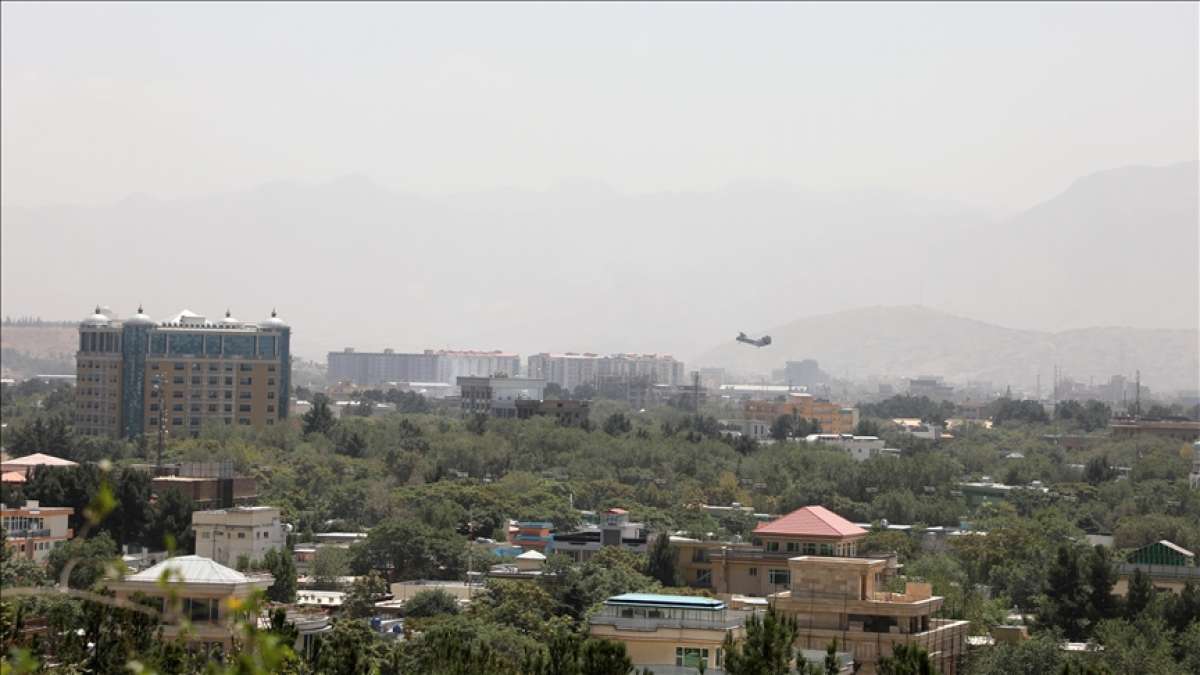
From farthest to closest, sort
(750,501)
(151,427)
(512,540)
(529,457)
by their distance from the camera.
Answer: (151,427)
(529,457)
(750,501)
(512,540)

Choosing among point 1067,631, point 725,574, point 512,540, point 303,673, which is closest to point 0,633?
point 303,673

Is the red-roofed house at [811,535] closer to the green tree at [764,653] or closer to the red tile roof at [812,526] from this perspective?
the red tile roof at [812,526]

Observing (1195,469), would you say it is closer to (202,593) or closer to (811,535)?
(811,535)

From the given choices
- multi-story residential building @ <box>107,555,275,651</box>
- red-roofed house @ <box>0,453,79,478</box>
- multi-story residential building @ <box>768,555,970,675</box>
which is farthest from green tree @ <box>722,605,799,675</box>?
red-roofed house @ <box>0,453,79,478</box>

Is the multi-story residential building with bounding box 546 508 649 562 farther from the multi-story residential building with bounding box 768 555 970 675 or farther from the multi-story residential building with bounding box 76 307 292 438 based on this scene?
the multi-story residential building with bounding box 76 307 292 438

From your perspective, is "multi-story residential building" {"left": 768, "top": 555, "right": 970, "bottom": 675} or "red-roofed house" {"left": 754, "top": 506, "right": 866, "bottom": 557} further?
"red-roofed house" {"left": 754, "top": 506, "right": 866, "bottom": 557}

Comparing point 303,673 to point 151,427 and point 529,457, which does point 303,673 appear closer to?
point 529,457
